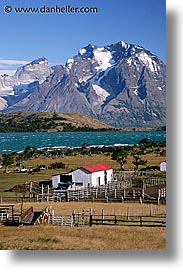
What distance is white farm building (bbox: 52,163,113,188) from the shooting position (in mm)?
6918

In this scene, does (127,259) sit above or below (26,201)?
below

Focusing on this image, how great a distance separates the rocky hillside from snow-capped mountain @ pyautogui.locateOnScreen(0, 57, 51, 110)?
0.61 ft

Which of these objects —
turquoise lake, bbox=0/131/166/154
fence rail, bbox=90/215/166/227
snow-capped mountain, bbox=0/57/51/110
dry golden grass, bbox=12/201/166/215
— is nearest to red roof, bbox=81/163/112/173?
turquoise lake, bbox=0/131/166/154

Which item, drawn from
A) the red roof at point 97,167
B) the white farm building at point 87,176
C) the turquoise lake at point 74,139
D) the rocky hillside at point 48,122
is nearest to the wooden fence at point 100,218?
the white farm building at point 87,176

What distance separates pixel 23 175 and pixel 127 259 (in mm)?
1400

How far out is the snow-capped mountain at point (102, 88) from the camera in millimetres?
6859

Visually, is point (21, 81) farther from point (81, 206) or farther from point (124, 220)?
point (124, 220)

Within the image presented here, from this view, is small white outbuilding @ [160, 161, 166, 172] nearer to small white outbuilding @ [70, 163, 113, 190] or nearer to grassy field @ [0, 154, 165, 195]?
grassy field @ [0, 154, 165, 195]

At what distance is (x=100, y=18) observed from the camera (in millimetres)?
6742

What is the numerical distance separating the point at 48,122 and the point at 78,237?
122 centimetres

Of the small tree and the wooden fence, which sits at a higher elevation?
the small tree

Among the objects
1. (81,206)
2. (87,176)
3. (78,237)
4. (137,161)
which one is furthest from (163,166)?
(78,237)
